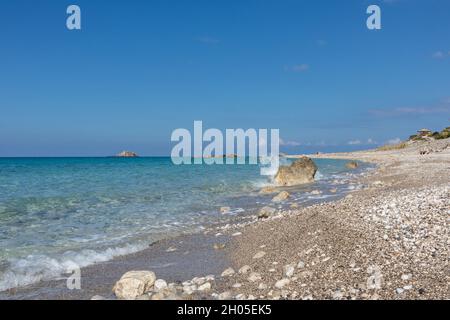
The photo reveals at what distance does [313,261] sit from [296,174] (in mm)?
25127

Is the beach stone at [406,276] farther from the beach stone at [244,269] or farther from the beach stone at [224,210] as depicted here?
the beach stone at [224,210]

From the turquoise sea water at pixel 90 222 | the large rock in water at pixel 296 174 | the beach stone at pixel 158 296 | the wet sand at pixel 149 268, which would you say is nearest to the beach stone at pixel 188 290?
the beach stone at pixel 158 296

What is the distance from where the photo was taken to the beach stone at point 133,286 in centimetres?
743

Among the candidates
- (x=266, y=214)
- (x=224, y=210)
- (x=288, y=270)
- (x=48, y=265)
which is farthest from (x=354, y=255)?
(x=224, y=210)

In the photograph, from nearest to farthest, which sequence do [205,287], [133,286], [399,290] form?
[399,290] < [133,286] < [205,287]

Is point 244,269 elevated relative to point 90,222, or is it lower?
elevated

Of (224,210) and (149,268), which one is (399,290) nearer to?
(149,268)

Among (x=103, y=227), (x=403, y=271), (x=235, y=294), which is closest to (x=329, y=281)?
(x=403, y=271)

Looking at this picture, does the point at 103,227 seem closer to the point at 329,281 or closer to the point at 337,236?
the point at 337,236

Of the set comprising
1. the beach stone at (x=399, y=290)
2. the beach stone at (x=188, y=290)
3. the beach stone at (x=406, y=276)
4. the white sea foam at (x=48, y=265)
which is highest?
the beach stone at (x=406, y=276)

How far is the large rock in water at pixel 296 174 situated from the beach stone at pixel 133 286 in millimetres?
25259

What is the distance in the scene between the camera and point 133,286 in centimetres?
746
